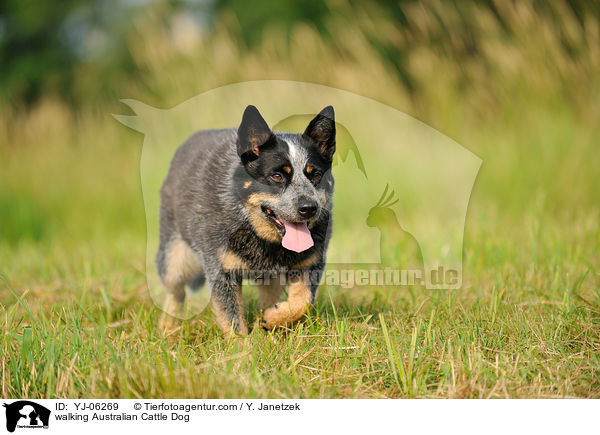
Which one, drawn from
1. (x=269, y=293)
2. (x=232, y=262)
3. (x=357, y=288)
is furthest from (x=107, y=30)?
(x=232, y=262)

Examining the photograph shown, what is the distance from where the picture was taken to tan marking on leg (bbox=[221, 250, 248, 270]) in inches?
120

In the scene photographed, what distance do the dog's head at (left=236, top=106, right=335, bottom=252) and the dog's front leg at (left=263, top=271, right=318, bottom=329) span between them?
22 centimetres

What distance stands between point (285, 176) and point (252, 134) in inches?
10.1

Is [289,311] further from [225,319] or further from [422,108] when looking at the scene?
[422,108]

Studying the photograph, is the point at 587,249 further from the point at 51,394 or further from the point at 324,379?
the point at 51,394

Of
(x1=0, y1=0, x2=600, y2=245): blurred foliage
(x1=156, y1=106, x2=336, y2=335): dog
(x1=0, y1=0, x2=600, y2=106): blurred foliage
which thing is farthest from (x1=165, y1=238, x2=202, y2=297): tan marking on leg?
(x1=0, y1=0, x2=600, y2=106): blurred foliage

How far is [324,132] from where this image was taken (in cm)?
296

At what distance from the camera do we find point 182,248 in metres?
3.63

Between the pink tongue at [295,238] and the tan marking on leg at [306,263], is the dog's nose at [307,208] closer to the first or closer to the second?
the pink tongue at [295,238]

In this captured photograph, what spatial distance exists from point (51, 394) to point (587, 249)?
354cm

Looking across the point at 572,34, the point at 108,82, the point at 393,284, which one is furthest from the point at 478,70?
the point at 108,82

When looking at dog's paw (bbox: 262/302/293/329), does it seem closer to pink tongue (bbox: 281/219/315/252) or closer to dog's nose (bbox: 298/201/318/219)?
→ pink tongue (bbox: 281/219/315/252)

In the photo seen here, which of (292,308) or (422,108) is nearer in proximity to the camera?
Result: (292,308)

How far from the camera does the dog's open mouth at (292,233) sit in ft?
9.37
